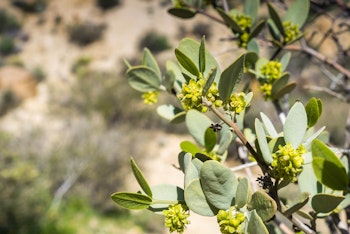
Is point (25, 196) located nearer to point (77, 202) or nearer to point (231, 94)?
point (77, 202)

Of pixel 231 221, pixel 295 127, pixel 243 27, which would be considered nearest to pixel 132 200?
pixel 231 221

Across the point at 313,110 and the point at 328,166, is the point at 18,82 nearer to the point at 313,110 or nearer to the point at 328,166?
the point at 313,110

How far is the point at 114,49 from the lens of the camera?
47.8ft

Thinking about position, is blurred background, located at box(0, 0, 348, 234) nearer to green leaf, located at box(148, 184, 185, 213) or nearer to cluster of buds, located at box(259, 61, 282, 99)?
cluster of buds, located at box(259, 61, 282, 99)

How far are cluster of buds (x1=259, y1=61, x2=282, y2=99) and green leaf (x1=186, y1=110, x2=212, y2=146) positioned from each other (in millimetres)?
245

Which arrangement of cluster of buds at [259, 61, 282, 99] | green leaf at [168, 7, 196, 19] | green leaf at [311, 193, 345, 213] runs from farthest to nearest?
green leaf at [168, 7, 196, 19], cluster of buds at [259, 61, 282, 99], green leaf at [311, 193, 345, 213]

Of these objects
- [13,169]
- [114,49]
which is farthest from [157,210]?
[114,49]

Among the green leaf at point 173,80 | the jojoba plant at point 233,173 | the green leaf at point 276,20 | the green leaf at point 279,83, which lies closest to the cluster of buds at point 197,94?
the jojoba plant at point 233,173

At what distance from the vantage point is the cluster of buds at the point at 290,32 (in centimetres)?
93

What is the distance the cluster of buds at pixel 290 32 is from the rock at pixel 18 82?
10.4 m

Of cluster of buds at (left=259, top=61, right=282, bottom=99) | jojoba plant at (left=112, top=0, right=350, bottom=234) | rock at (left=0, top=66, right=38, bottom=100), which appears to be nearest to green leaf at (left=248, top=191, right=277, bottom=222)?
jojoba plant at (left=112, top=0, right=350, bottom=234)

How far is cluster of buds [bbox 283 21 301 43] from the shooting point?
93 centimetres

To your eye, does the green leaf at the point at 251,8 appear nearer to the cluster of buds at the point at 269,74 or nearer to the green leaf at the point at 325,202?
the cluster of buds at the point at 269,74

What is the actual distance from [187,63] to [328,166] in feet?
0.75
